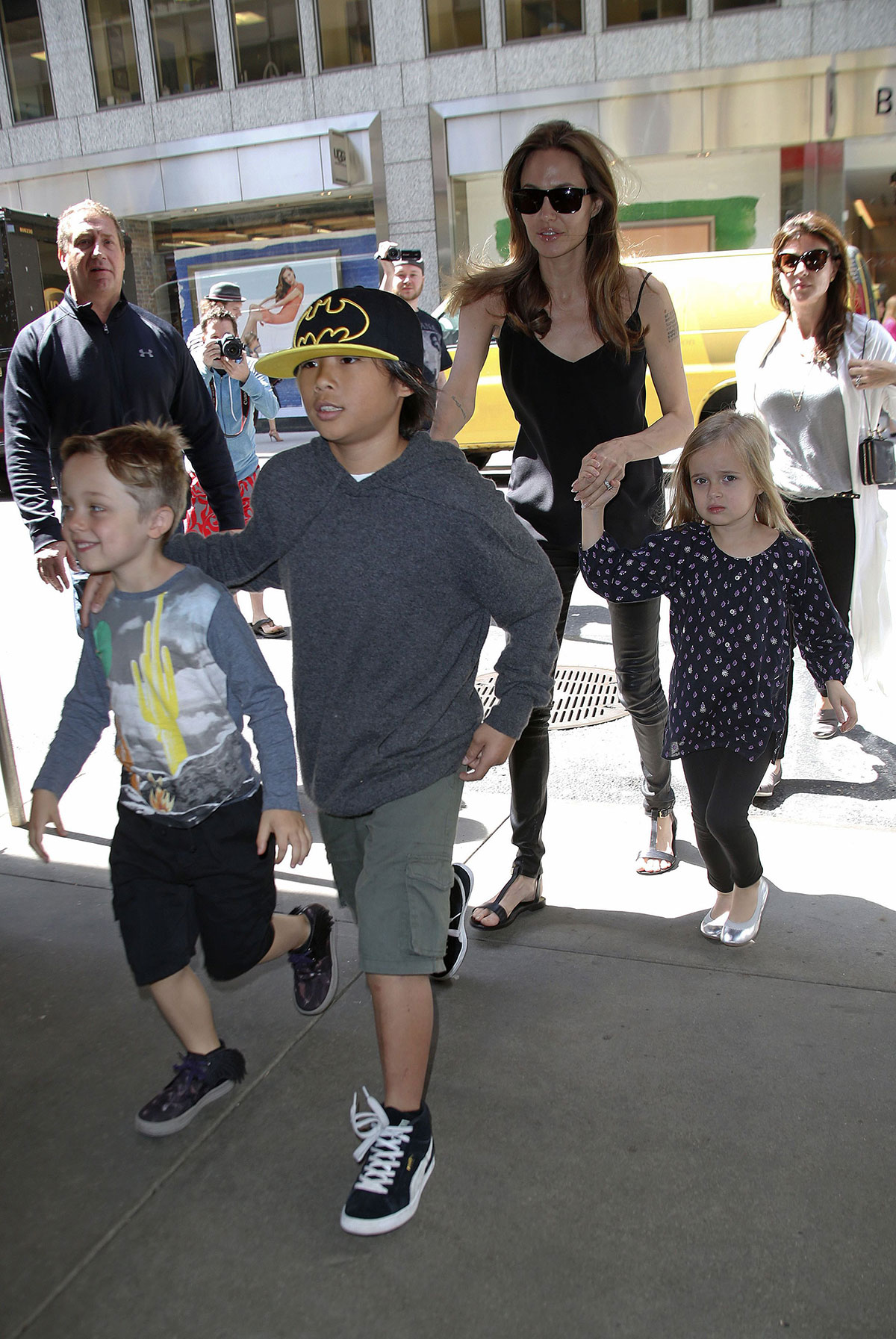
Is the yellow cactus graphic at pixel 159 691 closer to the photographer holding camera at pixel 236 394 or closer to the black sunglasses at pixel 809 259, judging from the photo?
the black sunglasses at pixel 809 259

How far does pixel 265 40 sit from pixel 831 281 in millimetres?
7436

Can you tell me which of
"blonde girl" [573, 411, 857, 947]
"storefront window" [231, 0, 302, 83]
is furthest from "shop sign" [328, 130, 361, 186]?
"blonde girl" [573, 411, 857, 947]

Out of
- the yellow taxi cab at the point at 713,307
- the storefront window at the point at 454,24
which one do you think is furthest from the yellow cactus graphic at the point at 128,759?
the yellow taxi cab at the point at 713,307

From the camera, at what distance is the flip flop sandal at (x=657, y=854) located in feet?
11.6

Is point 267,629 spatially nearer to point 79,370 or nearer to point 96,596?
point 79,370

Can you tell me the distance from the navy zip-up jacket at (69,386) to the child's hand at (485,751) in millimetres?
1736

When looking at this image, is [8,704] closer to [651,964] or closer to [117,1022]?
[117,1022]

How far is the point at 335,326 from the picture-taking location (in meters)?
2.13

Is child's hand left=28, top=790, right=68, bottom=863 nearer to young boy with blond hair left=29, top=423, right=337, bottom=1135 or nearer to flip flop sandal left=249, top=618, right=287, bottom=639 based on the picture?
young boy with blond hair left=29, top=423, right=337, bottom=1135

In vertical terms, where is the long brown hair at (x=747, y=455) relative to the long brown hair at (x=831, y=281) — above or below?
below

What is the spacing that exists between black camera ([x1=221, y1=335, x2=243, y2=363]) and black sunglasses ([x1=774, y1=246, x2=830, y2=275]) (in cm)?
380

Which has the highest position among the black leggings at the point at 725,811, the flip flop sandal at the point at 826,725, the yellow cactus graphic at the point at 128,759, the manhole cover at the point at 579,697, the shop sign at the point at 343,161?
the shop sign at the point at 343,161

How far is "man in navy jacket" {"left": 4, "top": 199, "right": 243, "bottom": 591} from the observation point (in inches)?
137

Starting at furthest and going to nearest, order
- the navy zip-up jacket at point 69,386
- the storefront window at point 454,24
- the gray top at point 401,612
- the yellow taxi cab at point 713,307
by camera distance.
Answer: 1. the yellow taxi cab at point 713,307
2. the storefront window at point 454,24
3. the navy zip-up jacket at point 69,386
4. the gray top at point 401,612
